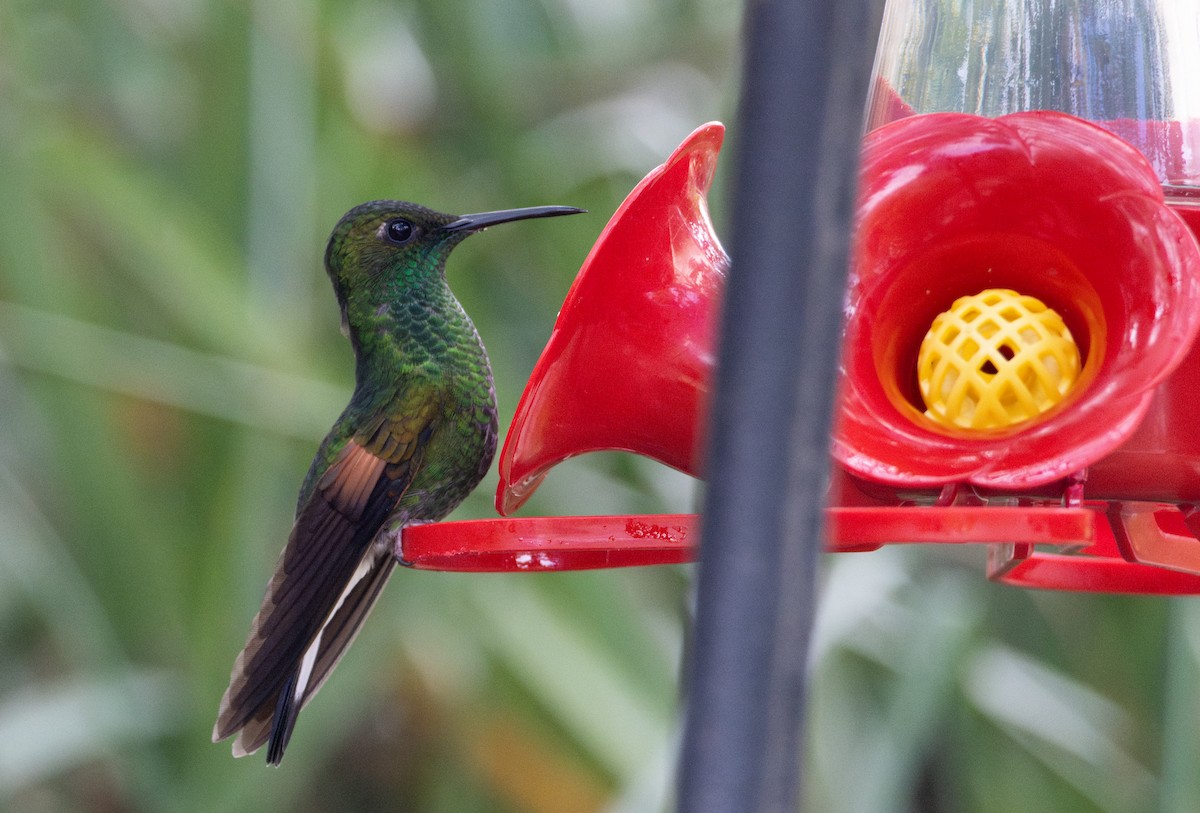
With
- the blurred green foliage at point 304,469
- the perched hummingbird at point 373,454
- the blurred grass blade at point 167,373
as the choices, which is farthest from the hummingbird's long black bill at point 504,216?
the blurred grass blade at point 167,373

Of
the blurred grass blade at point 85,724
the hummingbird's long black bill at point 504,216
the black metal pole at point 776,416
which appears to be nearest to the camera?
the black metal pole at point 776,416

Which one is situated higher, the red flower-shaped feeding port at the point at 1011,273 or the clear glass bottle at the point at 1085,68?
the clear glass bottle at the point at 1085,68

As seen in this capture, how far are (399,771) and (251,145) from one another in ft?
4.76

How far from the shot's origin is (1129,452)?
43.4 inches

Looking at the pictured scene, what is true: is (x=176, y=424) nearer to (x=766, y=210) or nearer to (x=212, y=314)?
(x=212, y=314)

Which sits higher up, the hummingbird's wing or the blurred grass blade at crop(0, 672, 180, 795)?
the hummingbird's wing

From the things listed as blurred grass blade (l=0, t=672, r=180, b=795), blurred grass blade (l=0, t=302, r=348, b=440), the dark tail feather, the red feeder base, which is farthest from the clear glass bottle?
blurred grass blade (l=0, t=672, r=180, b=795)

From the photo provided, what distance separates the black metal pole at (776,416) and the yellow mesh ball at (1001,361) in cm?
63

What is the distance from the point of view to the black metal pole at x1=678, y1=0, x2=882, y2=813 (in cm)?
48

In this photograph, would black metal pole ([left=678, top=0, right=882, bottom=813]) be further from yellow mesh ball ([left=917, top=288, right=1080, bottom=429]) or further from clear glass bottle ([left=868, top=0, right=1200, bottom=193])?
clear glass bottle ([left=868, top=0, right=1200, bottom=193])

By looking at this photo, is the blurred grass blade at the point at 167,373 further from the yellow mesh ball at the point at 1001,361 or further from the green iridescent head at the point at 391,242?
the yellow mesh ball at the point at 1001,361

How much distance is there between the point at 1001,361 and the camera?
111cm

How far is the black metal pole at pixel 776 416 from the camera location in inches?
18.9

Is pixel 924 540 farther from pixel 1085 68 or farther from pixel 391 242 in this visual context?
pixel 391 242
